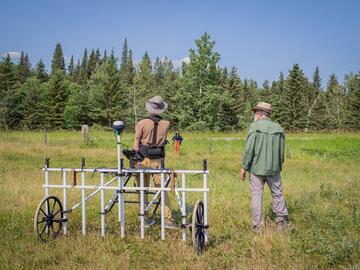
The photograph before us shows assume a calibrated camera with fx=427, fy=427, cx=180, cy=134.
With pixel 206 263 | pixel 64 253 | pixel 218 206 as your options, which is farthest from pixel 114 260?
pixel 218 206

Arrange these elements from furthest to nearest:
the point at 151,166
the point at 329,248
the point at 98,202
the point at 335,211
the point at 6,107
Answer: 1. the point at 6,107
2. the point at 98,202
3. the point at 335,211
4. the point at 151,166
5. the point at 329,248

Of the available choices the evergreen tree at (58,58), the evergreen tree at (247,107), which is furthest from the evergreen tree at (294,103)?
the evergreen tree at (58,58)

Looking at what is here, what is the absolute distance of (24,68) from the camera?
92.4 metres

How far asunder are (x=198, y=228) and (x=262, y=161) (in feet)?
5.19

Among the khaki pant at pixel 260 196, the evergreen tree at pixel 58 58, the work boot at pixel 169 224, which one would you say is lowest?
the work boot at pixel 169 224

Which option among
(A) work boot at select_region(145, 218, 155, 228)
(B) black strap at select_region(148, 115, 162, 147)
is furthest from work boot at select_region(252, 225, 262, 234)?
(B) black strap at select_region(148, 115, 162, 147)

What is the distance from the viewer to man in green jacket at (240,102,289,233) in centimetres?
697

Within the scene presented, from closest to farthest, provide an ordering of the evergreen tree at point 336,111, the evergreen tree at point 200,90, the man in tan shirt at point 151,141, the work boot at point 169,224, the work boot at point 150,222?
the work boot at point 169,224 → the man in tan shirt at point 151,141 → the work boot at point 150,222 → the evergreen tree at point 200,90 → the evergreen tree at point 336,111

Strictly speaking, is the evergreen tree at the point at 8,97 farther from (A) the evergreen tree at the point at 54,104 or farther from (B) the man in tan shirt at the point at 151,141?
(B) the man in tan shirt at the point at 151,141

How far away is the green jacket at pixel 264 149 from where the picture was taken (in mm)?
6957

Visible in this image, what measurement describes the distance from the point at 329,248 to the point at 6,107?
5746cm

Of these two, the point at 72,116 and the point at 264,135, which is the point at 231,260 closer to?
the point at 264,135

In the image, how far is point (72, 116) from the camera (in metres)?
59.5

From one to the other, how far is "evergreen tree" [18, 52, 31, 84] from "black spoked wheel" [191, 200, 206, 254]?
248ft
